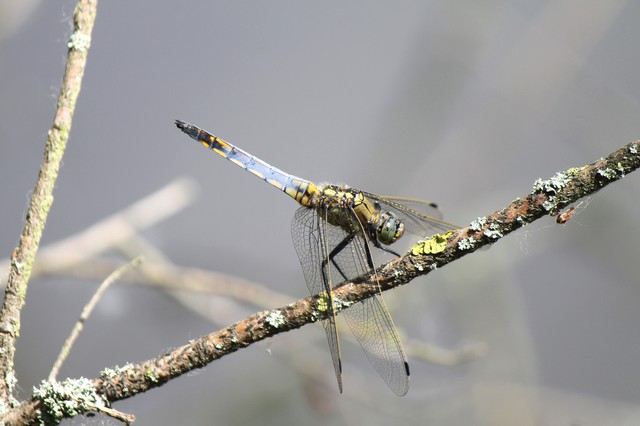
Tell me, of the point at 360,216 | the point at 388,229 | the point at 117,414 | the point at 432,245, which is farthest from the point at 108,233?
the point at 432,245

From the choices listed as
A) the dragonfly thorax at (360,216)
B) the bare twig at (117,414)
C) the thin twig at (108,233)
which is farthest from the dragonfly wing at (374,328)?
the thin twig at (108,233)

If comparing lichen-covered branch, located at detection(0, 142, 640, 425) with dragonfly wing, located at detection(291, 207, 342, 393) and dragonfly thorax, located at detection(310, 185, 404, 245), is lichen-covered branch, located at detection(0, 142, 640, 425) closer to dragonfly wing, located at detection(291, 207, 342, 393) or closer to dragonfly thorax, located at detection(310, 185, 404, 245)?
dragonfly wing, located at detection(291, 207, 342, 393)

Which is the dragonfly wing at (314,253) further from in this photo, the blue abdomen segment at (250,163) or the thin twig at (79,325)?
the thin twig at (79,325)

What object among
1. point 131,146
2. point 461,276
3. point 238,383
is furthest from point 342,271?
point 131,146

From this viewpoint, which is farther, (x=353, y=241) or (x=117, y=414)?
(x=353, y=241)

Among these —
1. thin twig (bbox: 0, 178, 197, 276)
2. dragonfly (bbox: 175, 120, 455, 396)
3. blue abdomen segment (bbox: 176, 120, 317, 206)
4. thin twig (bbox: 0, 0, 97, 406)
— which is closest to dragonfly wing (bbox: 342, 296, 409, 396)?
dragonfly (bbox: 175, 120, 455, 396)

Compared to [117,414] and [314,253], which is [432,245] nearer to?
[117,414]
